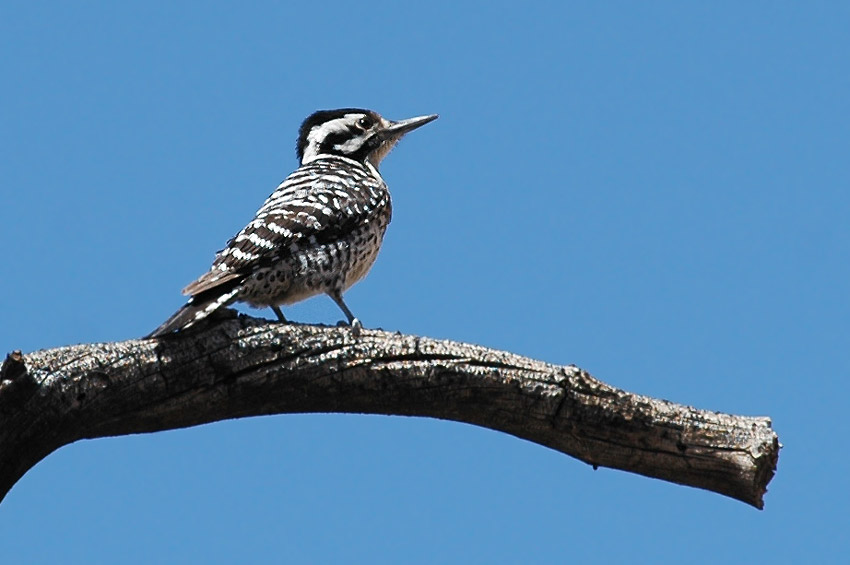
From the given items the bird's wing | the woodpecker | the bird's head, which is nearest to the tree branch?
the woodpecker

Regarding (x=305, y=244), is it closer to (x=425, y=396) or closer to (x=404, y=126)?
(x=425, y=396)

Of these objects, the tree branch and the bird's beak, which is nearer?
the tree branch

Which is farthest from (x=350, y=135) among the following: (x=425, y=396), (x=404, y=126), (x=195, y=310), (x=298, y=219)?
(x=425, y=396)

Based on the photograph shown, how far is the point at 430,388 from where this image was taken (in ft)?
19.3

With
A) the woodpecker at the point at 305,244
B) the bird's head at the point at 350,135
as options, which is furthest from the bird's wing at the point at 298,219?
the bird's head at the point at 350,135

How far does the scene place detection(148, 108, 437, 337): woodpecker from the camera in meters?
6.59

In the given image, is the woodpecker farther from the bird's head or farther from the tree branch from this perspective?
the tree branch

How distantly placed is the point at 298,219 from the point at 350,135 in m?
2.07

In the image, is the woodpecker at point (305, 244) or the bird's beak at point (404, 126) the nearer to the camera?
the woodpecker at point (305, 244)

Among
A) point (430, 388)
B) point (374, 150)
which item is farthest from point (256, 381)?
point (374, 150)

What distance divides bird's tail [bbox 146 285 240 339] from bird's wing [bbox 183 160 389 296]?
0.05 m

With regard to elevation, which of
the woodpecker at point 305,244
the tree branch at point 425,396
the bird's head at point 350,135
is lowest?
the tree branch at point 425,396

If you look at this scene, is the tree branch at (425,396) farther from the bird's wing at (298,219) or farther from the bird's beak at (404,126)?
the bird's beak at (404,126)

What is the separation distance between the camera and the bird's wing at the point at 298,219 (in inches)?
267
